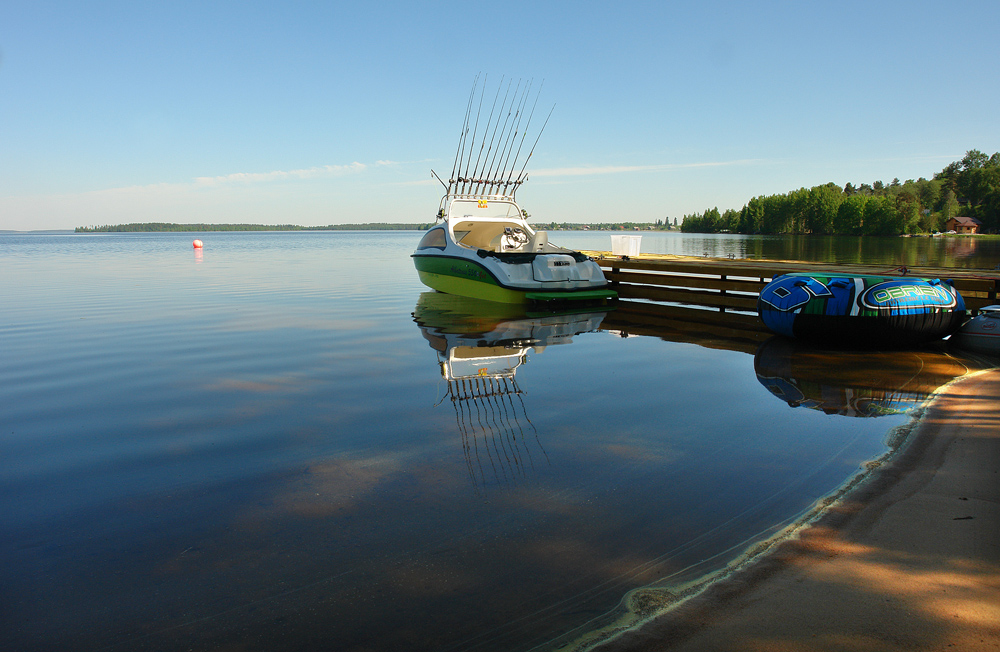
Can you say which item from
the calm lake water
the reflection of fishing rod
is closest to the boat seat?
the calm lake water

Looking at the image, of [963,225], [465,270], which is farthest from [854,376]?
[963,225]

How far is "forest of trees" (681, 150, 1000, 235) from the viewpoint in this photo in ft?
352

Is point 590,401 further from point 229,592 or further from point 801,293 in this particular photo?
point 801,293

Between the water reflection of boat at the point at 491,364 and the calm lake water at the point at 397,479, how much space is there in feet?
0.16

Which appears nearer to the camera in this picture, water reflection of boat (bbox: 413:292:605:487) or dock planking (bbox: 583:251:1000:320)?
water reflection of boat (bbox: 413:292:605:487)

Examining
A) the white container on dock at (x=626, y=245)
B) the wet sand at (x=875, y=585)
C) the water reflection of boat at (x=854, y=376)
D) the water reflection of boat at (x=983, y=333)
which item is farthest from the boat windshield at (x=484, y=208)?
the wet sand at (x=875, y=585)

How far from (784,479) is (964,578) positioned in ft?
4.72

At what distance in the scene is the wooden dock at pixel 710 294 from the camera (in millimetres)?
10500

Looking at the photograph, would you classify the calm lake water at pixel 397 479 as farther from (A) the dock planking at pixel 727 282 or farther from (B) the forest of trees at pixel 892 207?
(B) the forest of trees at pixel 892 207

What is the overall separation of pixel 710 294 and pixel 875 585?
38.4ft

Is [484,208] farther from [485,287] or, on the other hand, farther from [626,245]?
[626,245]

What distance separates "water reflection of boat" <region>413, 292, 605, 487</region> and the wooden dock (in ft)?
4.85

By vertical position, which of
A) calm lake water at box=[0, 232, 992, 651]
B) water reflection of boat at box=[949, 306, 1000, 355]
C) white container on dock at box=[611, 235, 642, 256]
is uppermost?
white container on dock at box=[611, 235, 642, 256]

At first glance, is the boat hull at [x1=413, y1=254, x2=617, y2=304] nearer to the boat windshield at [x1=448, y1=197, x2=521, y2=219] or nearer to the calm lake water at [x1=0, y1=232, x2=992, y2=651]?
the boat windshield at [x1=448, y1=197, x2=521, y2=219]
